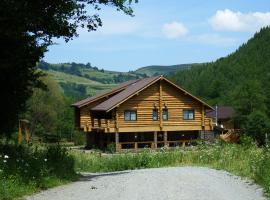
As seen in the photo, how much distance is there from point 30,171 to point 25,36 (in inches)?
191

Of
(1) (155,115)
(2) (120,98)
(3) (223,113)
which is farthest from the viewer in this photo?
(3) (223,113)

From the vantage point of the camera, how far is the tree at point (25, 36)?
16.3 m

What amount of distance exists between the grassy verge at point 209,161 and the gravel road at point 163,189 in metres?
0.78


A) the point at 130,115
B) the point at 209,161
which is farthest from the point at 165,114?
the point at 209,161

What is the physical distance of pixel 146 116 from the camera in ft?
202

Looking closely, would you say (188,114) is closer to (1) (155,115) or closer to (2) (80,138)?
(1) (155,115)

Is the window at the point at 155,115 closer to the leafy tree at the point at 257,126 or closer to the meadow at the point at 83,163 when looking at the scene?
the leafy tree at the point at 257,126

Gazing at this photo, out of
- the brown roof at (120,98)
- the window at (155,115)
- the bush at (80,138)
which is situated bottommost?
the bush at (80,138)

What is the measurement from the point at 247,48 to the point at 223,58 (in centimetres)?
1394

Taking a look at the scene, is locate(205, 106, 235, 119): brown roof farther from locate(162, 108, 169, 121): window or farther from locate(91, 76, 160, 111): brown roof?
locate(91, 76, 160, 111): brown roof

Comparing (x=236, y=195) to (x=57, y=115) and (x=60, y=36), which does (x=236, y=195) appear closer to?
(x=60, y=36)

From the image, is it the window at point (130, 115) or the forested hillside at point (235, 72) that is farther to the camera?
the forested hillside at point (235, 72)

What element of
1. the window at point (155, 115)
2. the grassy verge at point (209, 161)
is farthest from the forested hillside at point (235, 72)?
the grassy verge at point (209, 161)

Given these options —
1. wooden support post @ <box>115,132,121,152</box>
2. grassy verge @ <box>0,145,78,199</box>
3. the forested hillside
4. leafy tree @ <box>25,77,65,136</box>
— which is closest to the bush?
leafy tree @ <box>25,77,65,136</box>
